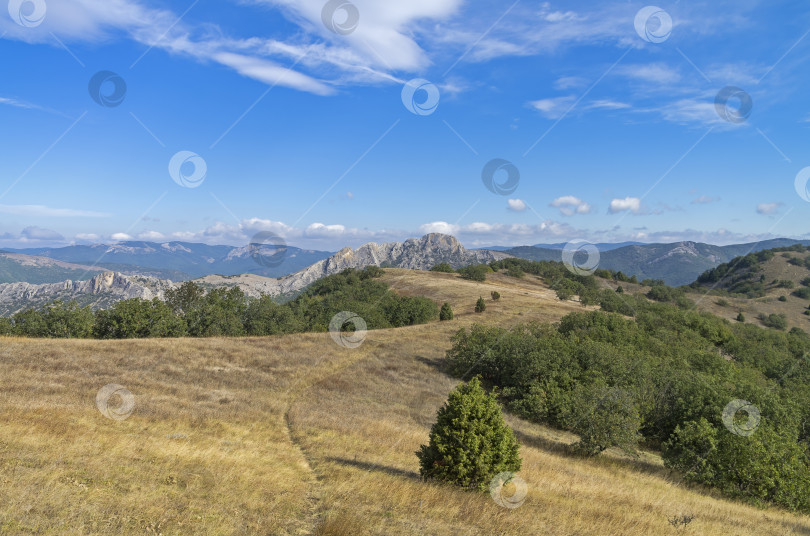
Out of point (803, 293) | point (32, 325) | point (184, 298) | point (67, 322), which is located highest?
point (803, 293)

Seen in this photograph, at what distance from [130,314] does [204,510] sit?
61.6 m

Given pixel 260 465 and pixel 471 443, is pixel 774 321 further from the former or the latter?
pixel 260 465

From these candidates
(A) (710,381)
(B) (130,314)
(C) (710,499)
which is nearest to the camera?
(C) (710,499)

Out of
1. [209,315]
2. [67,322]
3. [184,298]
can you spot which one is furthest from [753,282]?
[67,322]

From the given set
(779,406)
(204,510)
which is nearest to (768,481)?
(779,406)

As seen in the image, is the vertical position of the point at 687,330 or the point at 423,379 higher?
the point at 687,330

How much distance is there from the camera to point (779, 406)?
2795 centimetres

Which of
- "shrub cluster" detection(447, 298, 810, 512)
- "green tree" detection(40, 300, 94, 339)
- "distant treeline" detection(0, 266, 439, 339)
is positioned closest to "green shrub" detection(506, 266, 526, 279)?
"distant treeline" detection(0, 266, 439, 339)

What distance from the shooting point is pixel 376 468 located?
54.0ft

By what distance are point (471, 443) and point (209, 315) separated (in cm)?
7169

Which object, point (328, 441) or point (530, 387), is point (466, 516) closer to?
point (328, 441)

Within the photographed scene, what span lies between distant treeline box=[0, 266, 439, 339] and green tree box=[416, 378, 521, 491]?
60.4 meters

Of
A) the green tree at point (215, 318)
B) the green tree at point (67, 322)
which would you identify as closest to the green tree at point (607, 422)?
the green tree at point (215, 318)

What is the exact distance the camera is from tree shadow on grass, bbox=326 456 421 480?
51.4ft
